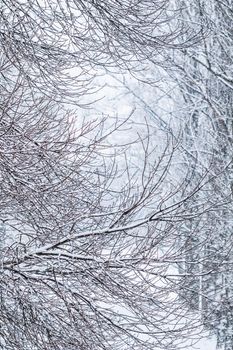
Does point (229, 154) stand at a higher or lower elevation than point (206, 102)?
lower

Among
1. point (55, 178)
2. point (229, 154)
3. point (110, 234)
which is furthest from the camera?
point (229, 154)

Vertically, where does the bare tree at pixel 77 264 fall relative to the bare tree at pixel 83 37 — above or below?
below

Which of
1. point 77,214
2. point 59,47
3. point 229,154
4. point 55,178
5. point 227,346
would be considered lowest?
point 77,214

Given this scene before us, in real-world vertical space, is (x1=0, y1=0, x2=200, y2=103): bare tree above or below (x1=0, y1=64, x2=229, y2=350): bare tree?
above

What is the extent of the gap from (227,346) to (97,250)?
5.65 m

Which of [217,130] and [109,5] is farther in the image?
[217,130]

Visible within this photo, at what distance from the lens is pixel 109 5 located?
17.9 ft

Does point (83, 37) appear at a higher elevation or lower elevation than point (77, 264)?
higher

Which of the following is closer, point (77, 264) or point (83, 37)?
point (77, 264)

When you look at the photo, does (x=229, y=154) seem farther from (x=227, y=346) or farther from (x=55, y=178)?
(x=55, y=178)

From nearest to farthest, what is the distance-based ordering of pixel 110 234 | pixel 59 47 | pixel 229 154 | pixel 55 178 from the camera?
pixel 110 234
pixel 55 178
pixel 59 47
pixel 229 154

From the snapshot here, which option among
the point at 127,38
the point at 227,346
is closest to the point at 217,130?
the point at 227,346

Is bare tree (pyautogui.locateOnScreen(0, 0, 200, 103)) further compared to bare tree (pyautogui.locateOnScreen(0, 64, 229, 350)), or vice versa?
bare tree (pyautogui.locateOnScreen(0, 0, 200, 103))

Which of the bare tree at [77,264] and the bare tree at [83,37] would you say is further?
the bare tree at [83,37]
